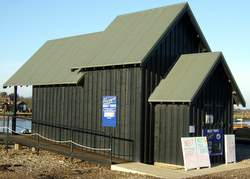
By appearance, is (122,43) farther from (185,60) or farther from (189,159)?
(189,159)

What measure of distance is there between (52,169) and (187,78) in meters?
6.79

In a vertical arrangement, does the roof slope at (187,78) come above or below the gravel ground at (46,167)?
above

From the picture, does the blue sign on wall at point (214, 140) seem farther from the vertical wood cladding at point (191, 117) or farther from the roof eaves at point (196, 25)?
the roof eaves at point (196, 25)

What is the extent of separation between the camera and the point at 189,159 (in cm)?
1869

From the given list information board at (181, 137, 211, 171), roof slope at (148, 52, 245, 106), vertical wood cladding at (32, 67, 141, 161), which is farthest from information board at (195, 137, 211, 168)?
vertical wood cladding at (32, 67, 141, 161)

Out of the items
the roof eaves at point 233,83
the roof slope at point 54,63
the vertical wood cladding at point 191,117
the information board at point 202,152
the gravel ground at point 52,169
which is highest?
the roof slope at point 54,63

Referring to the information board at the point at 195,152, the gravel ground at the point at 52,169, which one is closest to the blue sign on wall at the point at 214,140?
the information board at the point at 195,152

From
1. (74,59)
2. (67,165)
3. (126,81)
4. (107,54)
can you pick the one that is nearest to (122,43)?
(107,54)

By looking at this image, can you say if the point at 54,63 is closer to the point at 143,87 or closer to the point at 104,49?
the point at 104,49

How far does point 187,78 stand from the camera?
66.2ft

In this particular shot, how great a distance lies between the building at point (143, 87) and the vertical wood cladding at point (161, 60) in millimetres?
42

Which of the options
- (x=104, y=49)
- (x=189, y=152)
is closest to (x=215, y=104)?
(x=189, y=152)

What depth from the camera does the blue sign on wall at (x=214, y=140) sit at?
67.1 ft

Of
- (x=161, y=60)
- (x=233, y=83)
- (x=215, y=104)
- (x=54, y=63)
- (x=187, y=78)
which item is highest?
(x=54, y=63)
